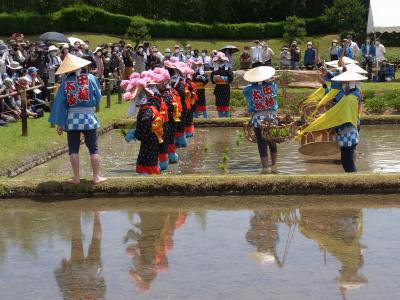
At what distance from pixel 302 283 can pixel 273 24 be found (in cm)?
4102

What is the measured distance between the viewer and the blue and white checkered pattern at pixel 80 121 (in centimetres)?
1111

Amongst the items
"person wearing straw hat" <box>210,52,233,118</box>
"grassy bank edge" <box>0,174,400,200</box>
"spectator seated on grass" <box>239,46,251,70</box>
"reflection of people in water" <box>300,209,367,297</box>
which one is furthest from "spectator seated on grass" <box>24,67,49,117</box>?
"spectator seated on grass" <box>239,46,251,70</box>

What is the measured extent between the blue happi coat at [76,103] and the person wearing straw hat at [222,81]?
960 cm

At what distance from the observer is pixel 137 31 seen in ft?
142

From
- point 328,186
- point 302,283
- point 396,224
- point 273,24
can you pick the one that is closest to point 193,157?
point 328,186

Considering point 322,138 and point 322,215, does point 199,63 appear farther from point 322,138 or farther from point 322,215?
point 322,215

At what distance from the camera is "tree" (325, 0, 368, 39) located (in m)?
44.0

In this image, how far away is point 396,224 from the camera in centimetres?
931

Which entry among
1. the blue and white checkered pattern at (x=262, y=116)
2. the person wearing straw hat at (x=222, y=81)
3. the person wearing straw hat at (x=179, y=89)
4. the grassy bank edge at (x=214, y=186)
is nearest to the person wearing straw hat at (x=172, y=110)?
Answer: the person wearing straw hat at (x=179, y=89)

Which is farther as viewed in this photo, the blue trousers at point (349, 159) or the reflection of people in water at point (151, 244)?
the blue trousers at point (349, 159)

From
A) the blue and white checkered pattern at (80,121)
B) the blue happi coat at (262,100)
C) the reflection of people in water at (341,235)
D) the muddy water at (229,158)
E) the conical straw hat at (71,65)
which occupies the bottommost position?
the muddy water at (229,158)

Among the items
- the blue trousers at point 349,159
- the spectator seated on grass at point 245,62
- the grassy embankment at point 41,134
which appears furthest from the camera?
the spectator seated on grass at point 245,62

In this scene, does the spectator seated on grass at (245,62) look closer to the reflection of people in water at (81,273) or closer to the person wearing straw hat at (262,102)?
the person wearing straw hat at (262,102)

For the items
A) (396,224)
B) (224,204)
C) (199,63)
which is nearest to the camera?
(396,224)
